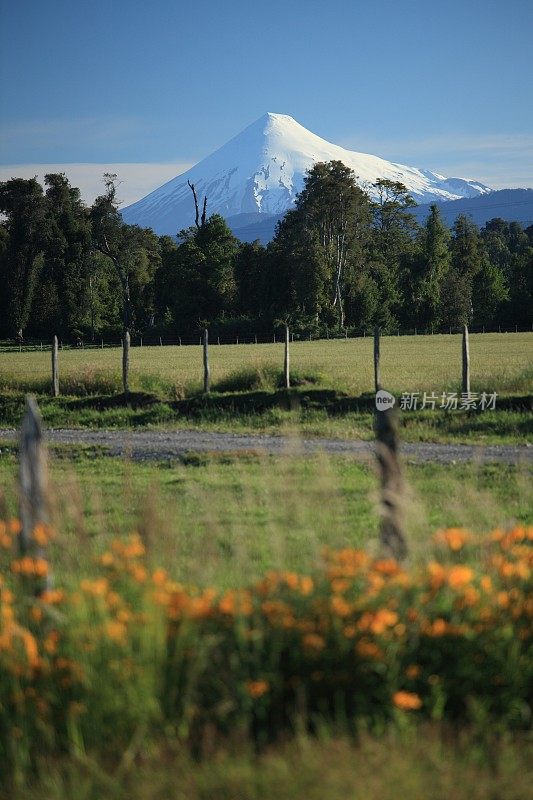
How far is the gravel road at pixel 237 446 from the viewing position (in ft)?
49.5

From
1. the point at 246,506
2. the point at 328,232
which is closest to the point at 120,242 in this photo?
the point at 328,232

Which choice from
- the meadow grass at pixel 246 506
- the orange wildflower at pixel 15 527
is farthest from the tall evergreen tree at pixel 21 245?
the orange wildflower at pixel 15 527

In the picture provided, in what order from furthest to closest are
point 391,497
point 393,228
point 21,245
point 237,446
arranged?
point 393,228 → point 21,245 → point 237,446 → point 391,497

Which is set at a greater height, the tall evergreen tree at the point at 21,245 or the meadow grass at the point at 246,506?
the tall evergreen tree at the point at 21,245

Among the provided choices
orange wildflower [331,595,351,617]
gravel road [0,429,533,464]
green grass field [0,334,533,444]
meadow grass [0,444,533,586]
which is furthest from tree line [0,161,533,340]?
orange wildflower [331,595,351,617]

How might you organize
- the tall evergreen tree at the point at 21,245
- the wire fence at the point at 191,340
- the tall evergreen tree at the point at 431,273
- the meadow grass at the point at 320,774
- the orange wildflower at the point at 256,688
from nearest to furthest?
the meadow grass at the point at 320,774 → the orange wildflower at the point at 256,688 → the wire fence at the point at 191,340 → the tall evergreen tree at the point at 21,245 → the tall evergreen tree at the point at 431,273

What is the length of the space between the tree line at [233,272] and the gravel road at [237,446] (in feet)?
173

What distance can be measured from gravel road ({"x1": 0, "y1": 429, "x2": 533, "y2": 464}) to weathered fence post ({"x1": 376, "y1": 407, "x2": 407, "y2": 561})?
8197 millimetres

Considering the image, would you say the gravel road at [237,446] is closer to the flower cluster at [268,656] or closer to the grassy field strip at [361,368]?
the grassy field strip at [361,368]

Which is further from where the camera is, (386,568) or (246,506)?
(246,506)

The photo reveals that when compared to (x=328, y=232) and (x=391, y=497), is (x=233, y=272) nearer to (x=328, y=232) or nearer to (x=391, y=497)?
(x=328, y=232)

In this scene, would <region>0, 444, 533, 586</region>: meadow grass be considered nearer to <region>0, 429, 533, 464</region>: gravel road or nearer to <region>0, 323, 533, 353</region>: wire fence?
<region>0, 429, 533, 464</region>: gravel road

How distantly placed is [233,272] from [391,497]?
75.9 meters

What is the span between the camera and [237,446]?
17.2 m
